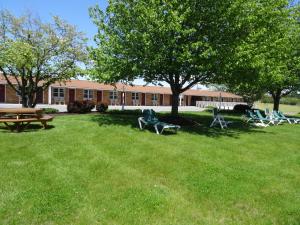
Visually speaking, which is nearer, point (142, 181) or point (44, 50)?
point (142, 181)

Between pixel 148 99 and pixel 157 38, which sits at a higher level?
pixel 157 38

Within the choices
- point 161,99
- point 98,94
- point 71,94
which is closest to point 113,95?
point 98,94

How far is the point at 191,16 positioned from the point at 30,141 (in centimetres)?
935

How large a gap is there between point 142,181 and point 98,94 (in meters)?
40.9

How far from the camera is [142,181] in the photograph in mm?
7719

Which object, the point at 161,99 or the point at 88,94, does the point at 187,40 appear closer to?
the point at 88,94

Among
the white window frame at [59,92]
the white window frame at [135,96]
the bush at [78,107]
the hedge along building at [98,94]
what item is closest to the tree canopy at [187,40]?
the bush at [78,107]

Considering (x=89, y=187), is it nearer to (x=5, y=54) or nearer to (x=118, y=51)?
(x=118, y=51)

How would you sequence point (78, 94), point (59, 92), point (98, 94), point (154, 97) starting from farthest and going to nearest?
point (154, 97) < point (98, 94) < point (78, 94) < point (59, 92)

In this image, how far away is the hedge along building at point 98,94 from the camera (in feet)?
133

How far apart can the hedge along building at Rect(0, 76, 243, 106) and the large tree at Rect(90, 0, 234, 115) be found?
17.9 m

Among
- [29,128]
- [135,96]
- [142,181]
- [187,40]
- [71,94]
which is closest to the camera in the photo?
[142,181]

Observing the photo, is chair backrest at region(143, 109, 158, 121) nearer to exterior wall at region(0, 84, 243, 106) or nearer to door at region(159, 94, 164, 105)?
exterior wall at region(0, 84, 243, 106)

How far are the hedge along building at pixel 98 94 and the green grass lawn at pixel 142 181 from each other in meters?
23.2
